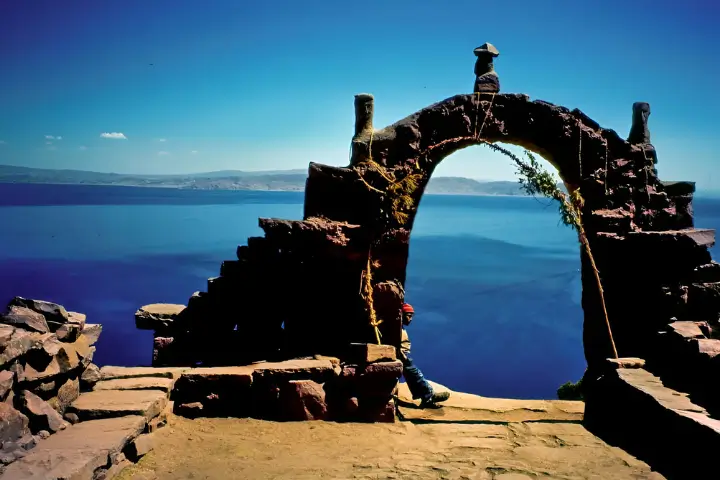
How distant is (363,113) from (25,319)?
15.6 feet

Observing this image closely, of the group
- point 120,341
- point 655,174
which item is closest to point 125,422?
point 655,174

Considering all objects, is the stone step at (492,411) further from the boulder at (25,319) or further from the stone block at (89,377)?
the boulder at (25,319)

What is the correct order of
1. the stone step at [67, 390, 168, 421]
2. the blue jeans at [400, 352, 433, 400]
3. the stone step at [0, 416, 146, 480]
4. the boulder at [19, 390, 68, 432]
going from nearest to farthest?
the stone step at [0, 416, 146, 480]
the boulder at [19, 390, 68, 432]
the stone step at [67, 390, 168, 421]
the blue jeans at [400, 352, 433, 400]

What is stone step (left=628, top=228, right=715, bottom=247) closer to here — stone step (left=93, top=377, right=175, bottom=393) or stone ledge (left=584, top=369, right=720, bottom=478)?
stone ledge (left=584, top=369, right=720, bottom=478)

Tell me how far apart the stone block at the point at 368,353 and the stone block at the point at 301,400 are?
590mm

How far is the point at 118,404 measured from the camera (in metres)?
5.25

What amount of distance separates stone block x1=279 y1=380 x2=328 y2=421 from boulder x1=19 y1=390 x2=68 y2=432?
2379mm

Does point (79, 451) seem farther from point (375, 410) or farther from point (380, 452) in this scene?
point (375, 410)

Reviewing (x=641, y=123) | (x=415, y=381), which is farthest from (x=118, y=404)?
(x=641, y=123)

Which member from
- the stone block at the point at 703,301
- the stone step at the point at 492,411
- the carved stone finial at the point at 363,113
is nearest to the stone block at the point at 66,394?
the stone step at the point at 492,411

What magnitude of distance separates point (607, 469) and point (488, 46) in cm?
576

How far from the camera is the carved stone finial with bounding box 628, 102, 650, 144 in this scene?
27.6 feet

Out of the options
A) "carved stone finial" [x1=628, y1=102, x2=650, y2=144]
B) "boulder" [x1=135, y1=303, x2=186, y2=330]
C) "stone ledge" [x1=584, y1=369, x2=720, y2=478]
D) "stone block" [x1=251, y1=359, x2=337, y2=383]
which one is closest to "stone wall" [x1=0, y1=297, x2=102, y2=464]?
"stone block" [x1=251, y1=359, x2=337, y2=383]

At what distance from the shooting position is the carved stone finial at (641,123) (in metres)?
8.41
